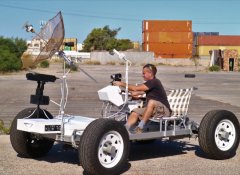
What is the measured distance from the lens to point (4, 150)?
30.3 ft

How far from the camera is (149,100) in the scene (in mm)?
8523

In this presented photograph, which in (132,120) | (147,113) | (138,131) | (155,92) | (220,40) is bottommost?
(138,131)

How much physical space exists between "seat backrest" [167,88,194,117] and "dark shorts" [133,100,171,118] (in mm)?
313

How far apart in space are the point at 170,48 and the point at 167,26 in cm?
438

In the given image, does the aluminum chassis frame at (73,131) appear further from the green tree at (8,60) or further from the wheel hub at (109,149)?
the green tree at (8,60)

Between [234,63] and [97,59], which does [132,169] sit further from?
[97,59]

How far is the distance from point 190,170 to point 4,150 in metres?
3.38

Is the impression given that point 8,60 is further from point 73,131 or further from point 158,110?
point 73,131

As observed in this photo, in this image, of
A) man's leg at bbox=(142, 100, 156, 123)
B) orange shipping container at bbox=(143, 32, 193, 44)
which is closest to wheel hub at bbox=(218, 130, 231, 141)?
man's leg at bbox=(142, 100, 156, 123)

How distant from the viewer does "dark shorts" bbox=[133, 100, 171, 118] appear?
8.38 metres

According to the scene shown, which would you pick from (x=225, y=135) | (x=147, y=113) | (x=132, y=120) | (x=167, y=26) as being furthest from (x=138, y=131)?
(x=167, y=26)

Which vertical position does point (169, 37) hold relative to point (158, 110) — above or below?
above

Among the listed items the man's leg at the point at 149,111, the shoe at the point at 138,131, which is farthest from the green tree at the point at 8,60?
the shoe at the point at 138,131

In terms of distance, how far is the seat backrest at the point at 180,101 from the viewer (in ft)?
29.6
